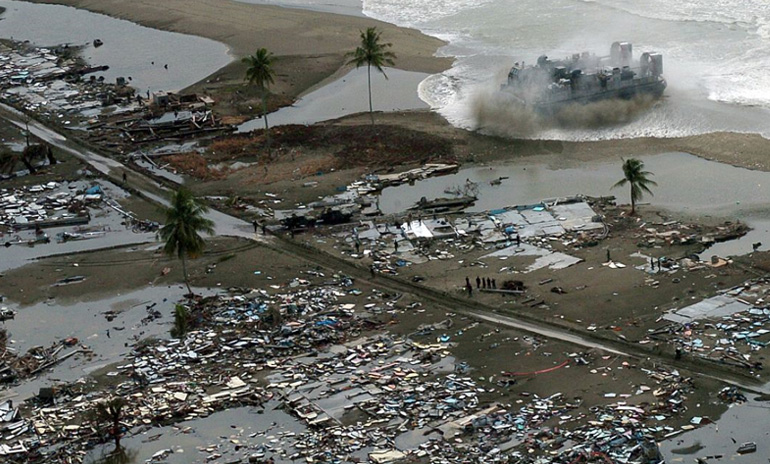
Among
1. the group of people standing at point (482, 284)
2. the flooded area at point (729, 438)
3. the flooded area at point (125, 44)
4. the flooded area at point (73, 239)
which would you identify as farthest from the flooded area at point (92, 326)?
the flooded area at point (125, 44)

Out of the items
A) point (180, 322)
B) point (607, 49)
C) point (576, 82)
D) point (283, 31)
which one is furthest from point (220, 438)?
point (283, 31)

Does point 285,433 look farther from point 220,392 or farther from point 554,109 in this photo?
point 554,109

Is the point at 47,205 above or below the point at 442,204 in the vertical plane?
below

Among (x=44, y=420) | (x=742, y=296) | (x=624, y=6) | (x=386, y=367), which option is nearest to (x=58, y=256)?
(x=44, y=420)

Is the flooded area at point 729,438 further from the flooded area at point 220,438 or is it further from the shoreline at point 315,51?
the shoreline at point 315,51

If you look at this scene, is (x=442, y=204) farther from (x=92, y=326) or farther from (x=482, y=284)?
(x=92, y=326)

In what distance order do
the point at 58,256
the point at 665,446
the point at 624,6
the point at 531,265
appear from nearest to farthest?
1. the point at 665,446
2. the point at 531,265
3. the point at 58,256
4. the point at 624,6
